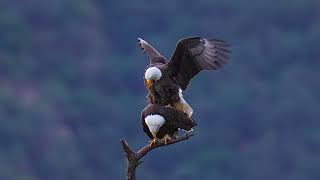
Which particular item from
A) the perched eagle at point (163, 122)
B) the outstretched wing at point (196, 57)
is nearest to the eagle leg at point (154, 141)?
the perched eagle at point (163, 122)

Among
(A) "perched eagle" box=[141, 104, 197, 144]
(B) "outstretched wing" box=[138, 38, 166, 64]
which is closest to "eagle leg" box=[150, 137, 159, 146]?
(A) "perched eagle" box=[141, 104, 197, 144]

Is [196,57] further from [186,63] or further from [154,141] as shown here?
[154,141]

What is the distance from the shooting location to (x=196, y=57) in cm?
656

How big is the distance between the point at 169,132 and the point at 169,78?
574mm

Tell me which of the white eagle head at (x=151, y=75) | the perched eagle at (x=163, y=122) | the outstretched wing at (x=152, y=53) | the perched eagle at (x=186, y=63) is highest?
the outstretched wing at (x=152, y=53)

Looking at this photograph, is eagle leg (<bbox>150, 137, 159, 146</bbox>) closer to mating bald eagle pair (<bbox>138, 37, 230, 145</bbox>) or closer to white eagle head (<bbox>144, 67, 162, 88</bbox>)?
mating bald eagle pair (<bbox>138, 37, 230, 145</bbox>)

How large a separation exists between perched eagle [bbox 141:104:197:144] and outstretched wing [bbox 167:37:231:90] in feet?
1.89

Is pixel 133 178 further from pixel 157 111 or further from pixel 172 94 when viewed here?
pixel 172 94

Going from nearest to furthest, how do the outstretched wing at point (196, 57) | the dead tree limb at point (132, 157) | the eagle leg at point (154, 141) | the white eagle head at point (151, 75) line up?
the dead tree limb at point (132, 157), the eagle leg at point (154, 141), the white eagle head at point (151, 75), the outstretched wing at point (196, 57)

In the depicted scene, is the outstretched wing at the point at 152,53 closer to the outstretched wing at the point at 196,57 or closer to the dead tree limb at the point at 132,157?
the outstretched wing at the point at 196,57

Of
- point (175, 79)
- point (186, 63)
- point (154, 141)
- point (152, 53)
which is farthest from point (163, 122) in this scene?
point (152, 53)

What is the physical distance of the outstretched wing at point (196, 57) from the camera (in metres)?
6.46

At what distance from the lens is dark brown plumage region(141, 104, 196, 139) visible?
585 cm

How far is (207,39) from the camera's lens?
6543 mm
